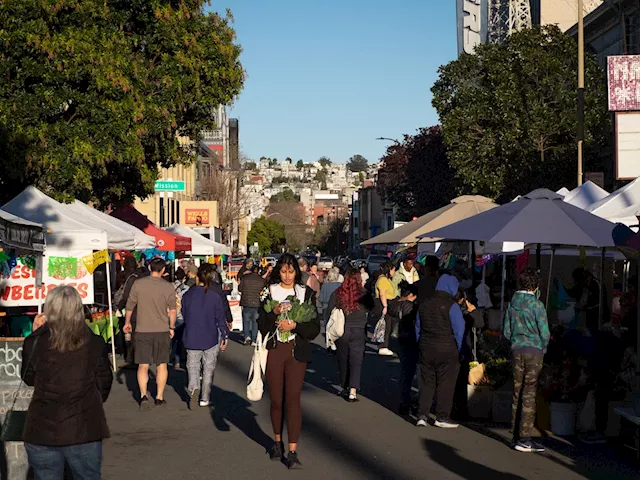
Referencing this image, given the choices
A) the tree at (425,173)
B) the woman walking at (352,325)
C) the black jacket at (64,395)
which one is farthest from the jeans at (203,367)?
the tree at (425,173)

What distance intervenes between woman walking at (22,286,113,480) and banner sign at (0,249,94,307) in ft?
32.2

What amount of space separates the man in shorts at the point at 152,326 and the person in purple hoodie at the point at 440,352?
3.43 m

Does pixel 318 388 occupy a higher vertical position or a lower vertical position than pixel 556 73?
lower

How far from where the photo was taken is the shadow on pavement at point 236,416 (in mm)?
11109

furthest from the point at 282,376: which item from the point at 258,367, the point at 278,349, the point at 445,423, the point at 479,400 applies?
the point at 479,400

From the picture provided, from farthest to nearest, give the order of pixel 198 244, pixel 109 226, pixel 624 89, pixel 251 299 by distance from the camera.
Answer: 1. pixel 198 244
2. pixel 624 89
3. pixel 251 299
4. pixel 109 226

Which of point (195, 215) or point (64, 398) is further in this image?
point (195, 215)

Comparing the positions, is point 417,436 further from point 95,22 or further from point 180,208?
point 180,208

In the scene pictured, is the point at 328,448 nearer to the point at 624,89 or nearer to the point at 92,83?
the point at 92,83

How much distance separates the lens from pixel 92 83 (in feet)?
69.4

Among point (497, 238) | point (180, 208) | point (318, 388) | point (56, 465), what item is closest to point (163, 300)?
point (318, 388)

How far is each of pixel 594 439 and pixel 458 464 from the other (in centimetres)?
205

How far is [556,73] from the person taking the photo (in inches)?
1700

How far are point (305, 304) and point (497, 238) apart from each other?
12.3 feet
